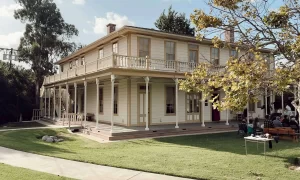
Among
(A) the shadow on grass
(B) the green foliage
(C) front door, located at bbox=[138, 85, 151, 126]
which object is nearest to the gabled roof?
(C) front door, located at bbox=[138, 85, 151, 126]

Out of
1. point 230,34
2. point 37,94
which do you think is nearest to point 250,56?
point 230,34

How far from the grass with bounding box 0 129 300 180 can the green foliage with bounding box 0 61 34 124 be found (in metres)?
15.1

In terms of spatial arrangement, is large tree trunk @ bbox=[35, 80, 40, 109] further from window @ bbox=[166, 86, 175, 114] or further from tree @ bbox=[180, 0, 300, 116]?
tree @ bbox=[180, 0, 300, 116]

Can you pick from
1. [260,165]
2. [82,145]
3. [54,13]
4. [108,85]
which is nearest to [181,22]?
[54,13]

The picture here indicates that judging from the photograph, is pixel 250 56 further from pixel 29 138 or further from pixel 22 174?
pixel 29 138

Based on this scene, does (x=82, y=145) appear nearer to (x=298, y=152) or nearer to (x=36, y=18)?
(x=298, y=152)

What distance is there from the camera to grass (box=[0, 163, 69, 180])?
718 cm

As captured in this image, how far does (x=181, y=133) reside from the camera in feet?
55.4

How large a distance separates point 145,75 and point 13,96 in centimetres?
1789

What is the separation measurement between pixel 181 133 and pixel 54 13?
88.0ft

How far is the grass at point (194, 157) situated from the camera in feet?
25.4

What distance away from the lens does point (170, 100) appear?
20266 mm

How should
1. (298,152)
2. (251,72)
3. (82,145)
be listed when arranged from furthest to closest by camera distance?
(82,145), (298,152), (251,72)

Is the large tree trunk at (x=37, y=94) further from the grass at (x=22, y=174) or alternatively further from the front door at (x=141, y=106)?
the grass at (x=22, y=174)
